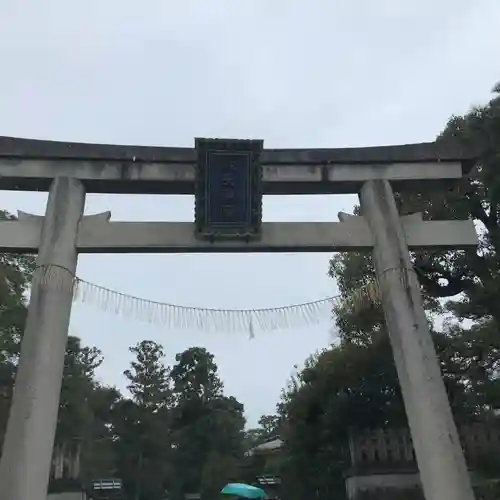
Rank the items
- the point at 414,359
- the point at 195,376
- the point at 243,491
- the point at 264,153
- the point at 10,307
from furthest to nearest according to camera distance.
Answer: the point at 195,376, the point at 243,491, the point at 10,307, the point at 264,153, the point at 414,359

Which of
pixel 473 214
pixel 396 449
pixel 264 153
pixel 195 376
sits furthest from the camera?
pixel 195 376

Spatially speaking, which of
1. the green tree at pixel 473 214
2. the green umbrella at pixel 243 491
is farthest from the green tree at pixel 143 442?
the green tree at pixel 473 214

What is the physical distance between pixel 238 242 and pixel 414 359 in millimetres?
2483

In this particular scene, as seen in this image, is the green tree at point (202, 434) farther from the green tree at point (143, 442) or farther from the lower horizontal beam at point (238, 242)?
the lower horizontal beam at point (238, 242)

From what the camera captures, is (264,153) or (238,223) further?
(264,153)

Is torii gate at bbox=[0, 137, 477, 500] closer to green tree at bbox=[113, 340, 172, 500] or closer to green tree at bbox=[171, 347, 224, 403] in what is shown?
green tree at bbox=[113, 340, 172, 500]

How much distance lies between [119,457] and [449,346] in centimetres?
2153

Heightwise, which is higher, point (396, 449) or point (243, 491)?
point (243, 491)

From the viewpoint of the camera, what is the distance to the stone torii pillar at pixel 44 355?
20.3ft

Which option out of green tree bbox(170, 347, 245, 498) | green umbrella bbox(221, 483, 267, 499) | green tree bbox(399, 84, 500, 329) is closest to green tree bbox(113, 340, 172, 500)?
green tree bbox(170, 347, 245, 498)

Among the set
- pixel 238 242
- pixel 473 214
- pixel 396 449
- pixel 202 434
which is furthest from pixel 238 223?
pixel 202 434

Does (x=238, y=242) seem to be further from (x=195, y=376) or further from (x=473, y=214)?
(x=195, y=376)

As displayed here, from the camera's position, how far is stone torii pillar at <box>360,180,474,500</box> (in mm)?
6496

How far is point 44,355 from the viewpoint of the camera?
6664 mm
